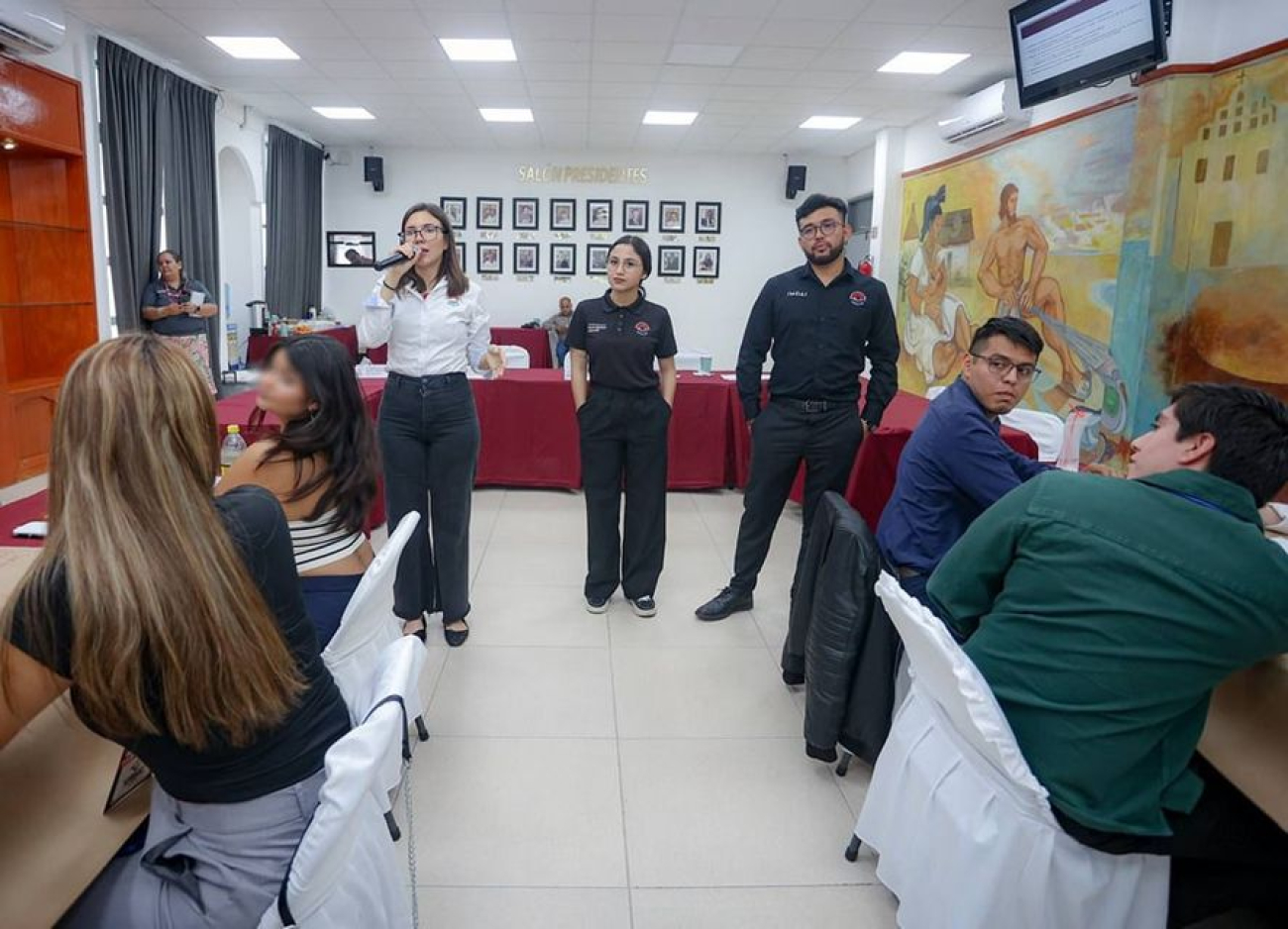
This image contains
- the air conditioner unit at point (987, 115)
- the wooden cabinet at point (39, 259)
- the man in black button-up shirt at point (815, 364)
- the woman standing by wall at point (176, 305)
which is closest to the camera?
the man in black button-up shirt at point (815, 364)

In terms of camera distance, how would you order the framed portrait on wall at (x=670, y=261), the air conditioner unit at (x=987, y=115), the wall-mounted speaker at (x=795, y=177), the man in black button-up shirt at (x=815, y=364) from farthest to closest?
the framed portrait on wall at (x=670, y=261) < the wall-mounted speaker at (x=795, y=177) < the air conditioner unit at (x=987, y=115) < the man in black button-up shirt at (x=815, y=364)

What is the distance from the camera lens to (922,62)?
20.0ft

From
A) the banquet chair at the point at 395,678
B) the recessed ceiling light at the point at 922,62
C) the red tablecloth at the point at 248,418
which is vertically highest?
the recessed ceiling light at the point at 922,62

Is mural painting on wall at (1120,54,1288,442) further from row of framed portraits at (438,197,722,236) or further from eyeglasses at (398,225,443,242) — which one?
row of framed portraits at (438,197,722,236)

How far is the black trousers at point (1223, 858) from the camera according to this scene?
1436 mm

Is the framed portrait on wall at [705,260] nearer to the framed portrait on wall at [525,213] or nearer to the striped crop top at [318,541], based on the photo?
the framed portrait on wall at [525,213]

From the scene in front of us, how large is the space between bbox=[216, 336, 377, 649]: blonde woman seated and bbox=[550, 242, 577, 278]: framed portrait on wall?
8.90 m

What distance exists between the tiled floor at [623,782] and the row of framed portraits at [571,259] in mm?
7562

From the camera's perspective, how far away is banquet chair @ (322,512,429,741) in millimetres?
1614

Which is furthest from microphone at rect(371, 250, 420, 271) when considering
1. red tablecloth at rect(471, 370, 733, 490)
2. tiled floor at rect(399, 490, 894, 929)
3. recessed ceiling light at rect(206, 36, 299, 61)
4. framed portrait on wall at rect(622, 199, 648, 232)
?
framed portrait on wall at rect(622, 199, 648, 232)

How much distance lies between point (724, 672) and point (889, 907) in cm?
116

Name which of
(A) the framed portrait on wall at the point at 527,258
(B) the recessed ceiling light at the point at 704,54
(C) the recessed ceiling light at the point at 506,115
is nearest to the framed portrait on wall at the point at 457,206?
(A) the framed portrait on wall at the point at 527,258

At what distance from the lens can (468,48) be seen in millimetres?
5934

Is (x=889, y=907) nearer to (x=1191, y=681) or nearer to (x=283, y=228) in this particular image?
(x=1191, y=681)
